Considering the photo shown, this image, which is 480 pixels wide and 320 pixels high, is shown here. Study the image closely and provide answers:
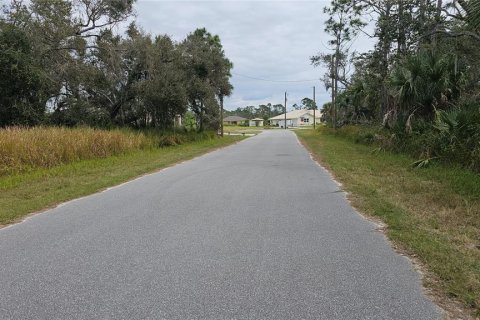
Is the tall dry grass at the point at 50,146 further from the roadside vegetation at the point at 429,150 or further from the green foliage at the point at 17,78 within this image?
the roadside vegetation at the point at 429,150

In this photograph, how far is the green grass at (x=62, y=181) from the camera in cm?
845

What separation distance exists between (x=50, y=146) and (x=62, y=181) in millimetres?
4036

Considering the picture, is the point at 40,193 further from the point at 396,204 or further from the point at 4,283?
the point at 396,204

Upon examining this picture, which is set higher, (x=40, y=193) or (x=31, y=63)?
(x=31, y=63)

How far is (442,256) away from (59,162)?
13.7 metres

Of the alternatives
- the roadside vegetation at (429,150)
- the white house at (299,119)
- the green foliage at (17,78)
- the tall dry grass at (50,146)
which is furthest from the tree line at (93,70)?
the white house at (299,119)

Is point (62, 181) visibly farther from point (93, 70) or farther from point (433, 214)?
point (93, 70)

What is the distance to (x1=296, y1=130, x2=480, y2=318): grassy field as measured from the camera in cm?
429

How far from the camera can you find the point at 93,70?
25.8 metres

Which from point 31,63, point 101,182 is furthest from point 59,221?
point 31,63

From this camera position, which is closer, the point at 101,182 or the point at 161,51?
the point at 101,182

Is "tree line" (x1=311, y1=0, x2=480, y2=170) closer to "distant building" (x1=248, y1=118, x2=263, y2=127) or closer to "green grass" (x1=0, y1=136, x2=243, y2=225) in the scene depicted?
"green grass" (x1=0, y1=136, x2=243, y2=225)

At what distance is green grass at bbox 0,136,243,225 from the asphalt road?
86 cm

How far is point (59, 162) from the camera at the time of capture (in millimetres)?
15195
